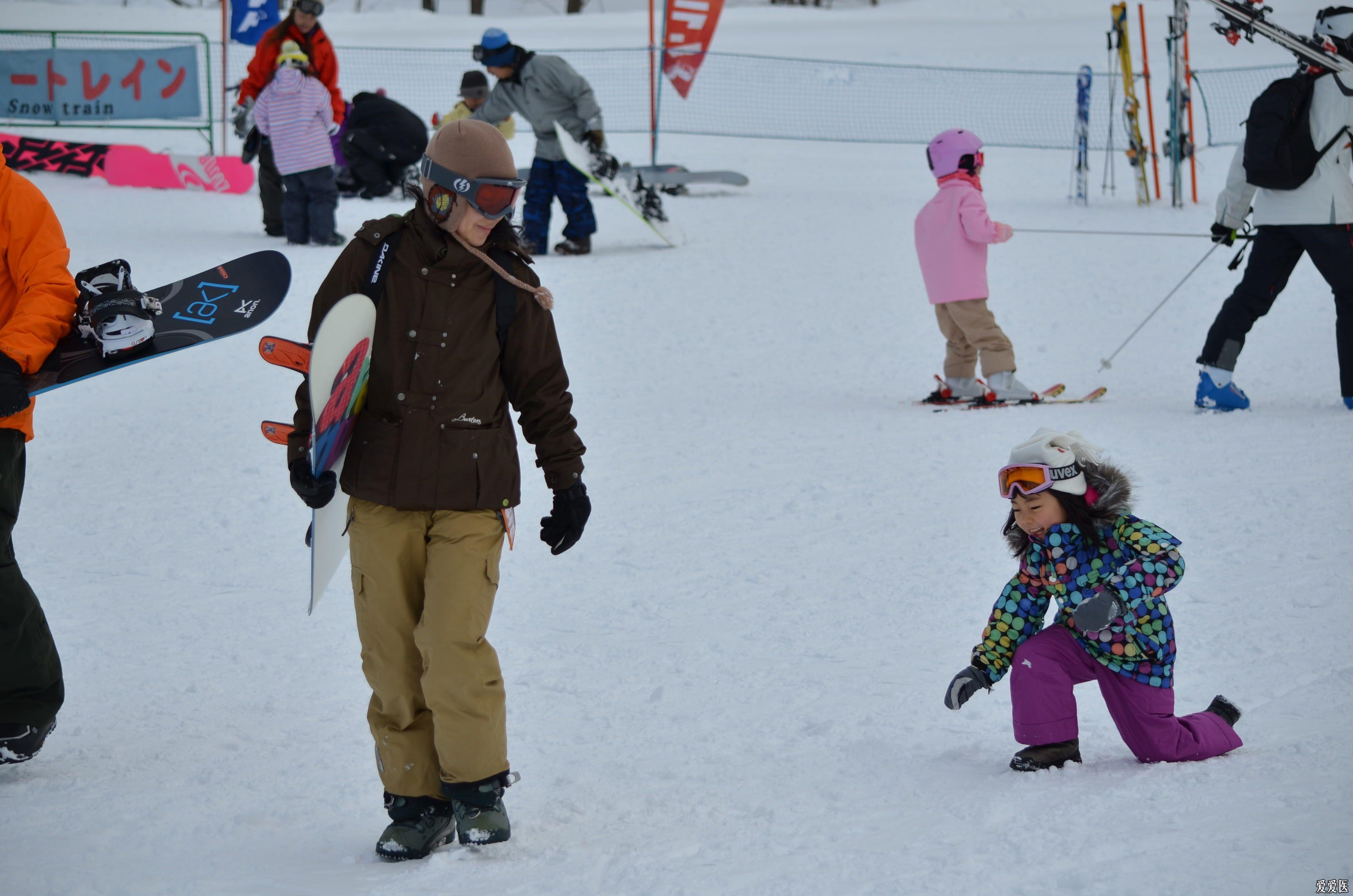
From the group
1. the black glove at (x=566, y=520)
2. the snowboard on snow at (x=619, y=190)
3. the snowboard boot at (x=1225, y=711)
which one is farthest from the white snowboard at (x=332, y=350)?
the snowboard on snow at (x=619, y=190)

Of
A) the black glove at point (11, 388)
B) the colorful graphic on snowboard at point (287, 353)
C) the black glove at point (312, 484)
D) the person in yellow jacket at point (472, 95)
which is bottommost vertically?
the black glove at point (312, 484)

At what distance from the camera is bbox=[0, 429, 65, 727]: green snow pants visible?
10.2ft

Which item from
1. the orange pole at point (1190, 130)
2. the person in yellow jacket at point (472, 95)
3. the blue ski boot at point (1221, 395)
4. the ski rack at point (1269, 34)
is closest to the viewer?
the ski rack at point (1269, 34)

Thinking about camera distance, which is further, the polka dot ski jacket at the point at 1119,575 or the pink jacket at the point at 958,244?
the pink jacket at the point at 958,244

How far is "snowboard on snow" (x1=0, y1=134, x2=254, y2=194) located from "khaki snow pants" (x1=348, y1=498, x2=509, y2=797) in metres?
11.4

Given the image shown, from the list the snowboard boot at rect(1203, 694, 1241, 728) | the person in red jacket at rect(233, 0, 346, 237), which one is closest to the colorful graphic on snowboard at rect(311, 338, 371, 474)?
the snowboard boot at rect(1203, 694, 1241, 728)

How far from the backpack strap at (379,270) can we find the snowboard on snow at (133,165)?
11.3m

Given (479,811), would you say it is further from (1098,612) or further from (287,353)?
(1098,612)

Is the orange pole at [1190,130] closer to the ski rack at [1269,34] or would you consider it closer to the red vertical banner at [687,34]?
the red vertical banner at [687,34]

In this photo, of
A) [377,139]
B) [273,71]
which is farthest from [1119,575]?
[377,139]

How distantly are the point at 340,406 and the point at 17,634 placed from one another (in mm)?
1138

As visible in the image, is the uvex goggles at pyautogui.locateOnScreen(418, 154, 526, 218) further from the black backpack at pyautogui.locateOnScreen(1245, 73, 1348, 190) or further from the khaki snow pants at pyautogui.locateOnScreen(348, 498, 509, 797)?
the black backpack at pyautogui.locateOnScreen(1245, 73, 1348, 190)

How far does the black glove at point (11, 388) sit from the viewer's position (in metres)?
3.00

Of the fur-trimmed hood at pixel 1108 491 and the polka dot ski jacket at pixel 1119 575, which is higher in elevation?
the fur-trimmed hood at pixel 1108 491
